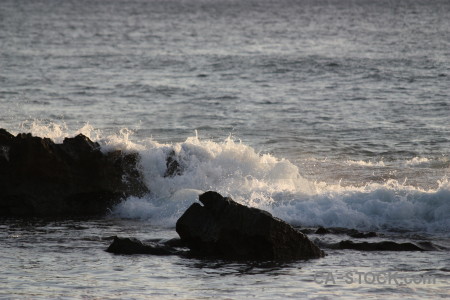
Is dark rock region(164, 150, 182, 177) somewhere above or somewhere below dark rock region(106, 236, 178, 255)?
above

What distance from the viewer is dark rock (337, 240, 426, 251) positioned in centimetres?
1465

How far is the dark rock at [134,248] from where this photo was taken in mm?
14367

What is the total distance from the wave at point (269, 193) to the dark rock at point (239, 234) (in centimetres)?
313

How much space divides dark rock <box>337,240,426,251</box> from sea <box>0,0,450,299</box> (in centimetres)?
22

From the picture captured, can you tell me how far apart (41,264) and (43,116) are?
15703 mm

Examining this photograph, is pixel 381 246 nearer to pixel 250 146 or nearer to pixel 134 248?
pixel 134 248

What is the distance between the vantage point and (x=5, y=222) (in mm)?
17203

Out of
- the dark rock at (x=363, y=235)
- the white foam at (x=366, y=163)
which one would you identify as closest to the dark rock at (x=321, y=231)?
the dark rock at (x=363, y=235)

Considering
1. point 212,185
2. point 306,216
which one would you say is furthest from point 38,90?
point 306,216

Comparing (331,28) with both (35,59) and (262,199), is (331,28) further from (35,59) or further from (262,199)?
(262,199)

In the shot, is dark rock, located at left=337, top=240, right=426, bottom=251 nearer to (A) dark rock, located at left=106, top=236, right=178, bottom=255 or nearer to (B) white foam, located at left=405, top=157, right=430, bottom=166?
(A) dark rock, located at left=106, top=236, right=178, bottom=255

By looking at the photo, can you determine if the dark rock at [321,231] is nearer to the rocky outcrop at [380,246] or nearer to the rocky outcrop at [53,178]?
the rocky outcrop at [380,246]

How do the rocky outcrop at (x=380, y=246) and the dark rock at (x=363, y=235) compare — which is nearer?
the rocky outcrop at (x=380, y=246)

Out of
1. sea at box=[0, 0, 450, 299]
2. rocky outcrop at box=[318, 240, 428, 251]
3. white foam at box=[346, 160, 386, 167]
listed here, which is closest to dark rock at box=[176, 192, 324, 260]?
sea at box=[0, 0, 450, 299]
